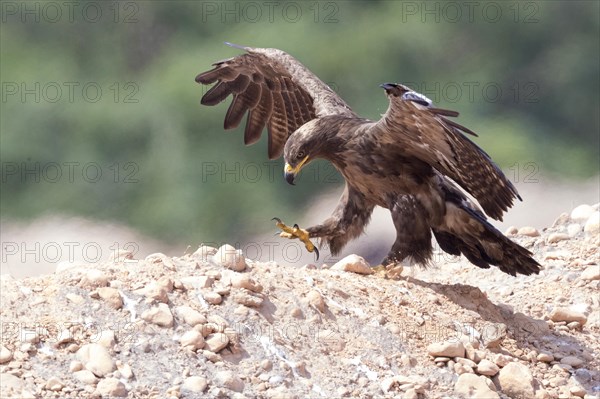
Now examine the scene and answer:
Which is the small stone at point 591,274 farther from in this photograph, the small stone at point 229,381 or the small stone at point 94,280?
the small stone at point 94,280

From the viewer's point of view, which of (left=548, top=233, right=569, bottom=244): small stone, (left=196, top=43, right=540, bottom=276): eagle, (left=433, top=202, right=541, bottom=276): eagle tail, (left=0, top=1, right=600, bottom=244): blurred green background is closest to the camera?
(left=196, top=43, right=540, bottom=276): eagle

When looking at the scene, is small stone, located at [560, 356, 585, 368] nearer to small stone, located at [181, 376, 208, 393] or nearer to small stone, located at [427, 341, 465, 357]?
small stone, located at [427, 341, 465, 357]

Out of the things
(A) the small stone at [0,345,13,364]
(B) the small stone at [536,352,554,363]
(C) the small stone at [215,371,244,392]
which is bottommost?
(A) the small stone at [0,345,13,364]

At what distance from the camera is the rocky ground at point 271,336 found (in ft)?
22.3

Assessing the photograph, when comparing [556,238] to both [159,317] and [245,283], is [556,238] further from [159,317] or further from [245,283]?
[159,317]

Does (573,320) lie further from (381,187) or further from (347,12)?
(347,12)

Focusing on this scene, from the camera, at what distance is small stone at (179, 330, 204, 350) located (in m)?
7.02

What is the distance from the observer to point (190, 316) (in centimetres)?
720

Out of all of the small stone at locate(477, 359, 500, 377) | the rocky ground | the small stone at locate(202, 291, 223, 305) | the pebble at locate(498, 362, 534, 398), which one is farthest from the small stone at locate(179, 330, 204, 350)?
the pebble at locate(498, 362, 534, 398)

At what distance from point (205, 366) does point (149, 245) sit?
11.6m

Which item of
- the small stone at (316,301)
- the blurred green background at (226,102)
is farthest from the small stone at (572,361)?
the blurred green background at (226,102)

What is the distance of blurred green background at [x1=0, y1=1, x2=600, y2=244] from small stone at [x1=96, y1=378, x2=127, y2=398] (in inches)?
424

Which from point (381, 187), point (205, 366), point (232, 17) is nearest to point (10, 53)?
point (232, 17)

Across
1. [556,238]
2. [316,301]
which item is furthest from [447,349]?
[556,238]
